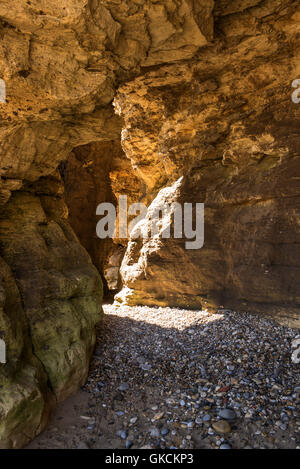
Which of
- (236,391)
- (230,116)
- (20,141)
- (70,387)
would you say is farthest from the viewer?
(230,116)

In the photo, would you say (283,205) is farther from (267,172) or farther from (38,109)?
(38,109)

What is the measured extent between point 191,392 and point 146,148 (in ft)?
23.4

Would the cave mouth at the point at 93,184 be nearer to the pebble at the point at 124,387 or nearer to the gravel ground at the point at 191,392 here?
the gravel ground at the point at 191,392

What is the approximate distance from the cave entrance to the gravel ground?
13.0 metres

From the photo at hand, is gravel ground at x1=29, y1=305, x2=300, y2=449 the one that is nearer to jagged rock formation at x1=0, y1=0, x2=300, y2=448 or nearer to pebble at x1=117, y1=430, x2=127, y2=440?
pebble at x1=117, y1=430, x2=127, y2=440

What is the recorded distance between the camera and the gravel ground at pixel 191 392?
3338 millimetres

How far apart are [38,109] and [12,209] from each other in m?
2.05

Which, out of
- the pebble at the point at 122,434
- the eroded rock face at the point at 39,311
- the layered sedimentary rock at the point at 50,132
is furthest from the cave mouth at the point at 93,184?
the pebble at the point at 122,434

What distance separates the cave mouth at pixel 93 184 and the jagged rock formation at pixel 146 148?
403 inches

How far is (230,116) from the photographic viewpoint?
260 inches

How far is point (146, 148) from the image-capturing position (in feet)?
29.5

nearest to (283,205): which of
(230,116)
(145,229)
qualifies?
→ (230,116)

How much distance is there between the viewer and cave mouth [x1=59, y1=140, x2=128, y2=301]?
1834 centimetres

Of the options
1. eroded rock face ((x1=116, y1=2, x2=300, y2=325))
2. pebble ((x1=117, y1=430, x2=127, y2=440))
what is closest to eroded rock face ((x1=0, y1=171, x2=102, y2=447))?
pebble ((x1=117, y1=430, x2=127, y2=440))
